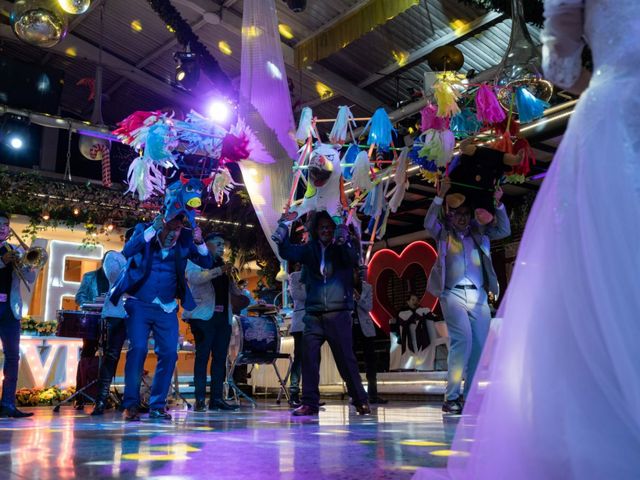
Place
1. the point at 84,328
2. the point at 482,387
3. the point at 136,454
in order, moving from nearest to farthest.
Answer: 1. the point at 482,387
2. the point at 136,454
3. the point at 84,328

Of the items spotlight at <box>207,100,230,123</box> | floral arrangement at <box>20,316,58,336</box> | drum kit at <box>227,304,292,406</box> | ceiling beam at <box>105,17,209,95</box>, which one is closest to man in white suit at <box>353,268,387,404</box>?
drum kit at <box>227,304,292,406</box>

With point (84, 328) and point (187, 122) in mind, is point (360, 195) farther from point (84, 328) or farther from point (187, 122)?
point (84, 328)

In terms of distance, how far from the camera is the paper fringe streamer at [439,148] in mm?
4711

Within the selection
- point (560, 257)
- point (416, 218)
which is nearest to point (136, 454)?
point (560, 257)

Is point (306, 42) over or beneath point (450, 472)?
over

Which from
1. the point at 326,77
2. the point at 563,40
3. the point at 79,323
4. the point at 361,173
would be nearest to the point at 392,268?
the point at 326,77

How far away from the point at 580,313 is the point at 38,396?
8.94 m

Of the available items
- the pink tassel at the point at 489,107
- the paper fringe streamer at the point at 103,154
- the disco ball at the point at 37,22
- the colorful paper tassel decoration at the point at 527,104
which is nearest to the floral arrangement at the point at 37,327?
the paper fringe streamer at the point at 103,154

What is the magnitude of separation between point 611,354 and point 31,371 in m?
9.80

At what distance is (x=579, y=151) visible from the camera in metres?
1.42

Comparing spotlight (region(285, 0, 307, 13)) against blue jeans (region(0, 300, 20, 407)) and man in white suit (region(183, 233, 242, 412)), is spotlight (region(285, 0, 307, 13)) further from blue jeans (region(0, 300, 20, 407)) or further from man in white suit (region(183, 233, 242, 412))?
blue jeans (region(0, 300, 20, 407))

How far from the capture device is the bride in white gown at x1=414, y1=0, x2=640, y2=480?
1.21 metres

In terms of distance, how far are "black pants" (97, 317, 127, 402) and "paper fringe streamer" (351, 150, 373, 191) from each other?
2.35 metres

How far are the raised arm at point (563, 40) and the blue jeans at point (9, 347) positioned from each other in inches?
179
